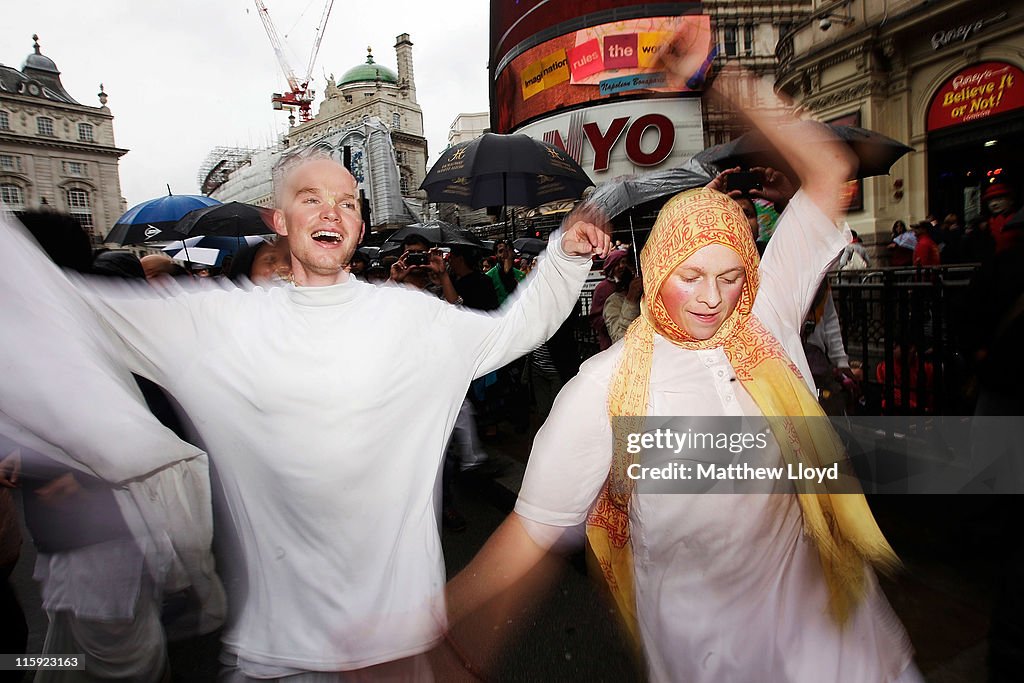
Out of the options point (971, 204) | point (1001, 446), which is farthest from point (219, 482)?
point (971, 204)

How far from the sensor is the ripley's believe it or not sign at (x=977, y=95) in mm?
9258

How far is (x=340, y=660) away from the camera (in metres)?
1.52

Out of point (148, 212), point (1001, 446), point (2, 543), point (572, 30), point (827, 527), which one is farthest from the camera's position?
point (572, 30)

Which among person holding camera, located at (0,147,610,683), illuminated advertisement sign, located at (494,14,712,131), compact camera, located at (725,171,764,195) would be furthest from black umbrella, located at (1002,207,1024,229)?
illuminated advertisement sign, located at (494,14,712,131)

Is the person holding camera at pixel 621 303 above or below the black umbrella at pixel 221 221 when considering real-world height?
below

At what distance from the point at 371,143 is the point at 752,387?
3526 cm

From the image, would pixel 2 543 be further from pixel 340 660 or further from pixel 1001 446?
pixel 1001 446

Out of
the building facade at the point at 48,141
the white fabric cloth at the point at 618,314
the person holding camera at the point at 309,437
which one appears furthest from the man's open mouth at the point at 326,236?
the white fabric cloth at the point at 618,314

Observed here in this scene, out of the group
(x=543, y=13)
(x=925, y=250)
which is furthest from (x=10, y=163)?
(x=543, y=13)

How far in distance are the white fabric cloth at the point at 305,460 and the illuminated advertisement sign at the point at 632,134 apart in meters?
24.1

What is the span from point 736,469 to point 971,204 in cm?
1240

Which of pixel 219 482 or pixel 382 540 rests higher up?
pixel 219 482

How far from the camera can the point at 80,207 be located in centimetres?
245

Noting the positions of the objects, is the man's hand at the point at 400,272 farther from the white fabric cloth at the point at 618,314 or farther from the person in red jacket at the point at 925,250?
the person in red jacket at the point at 925,250
